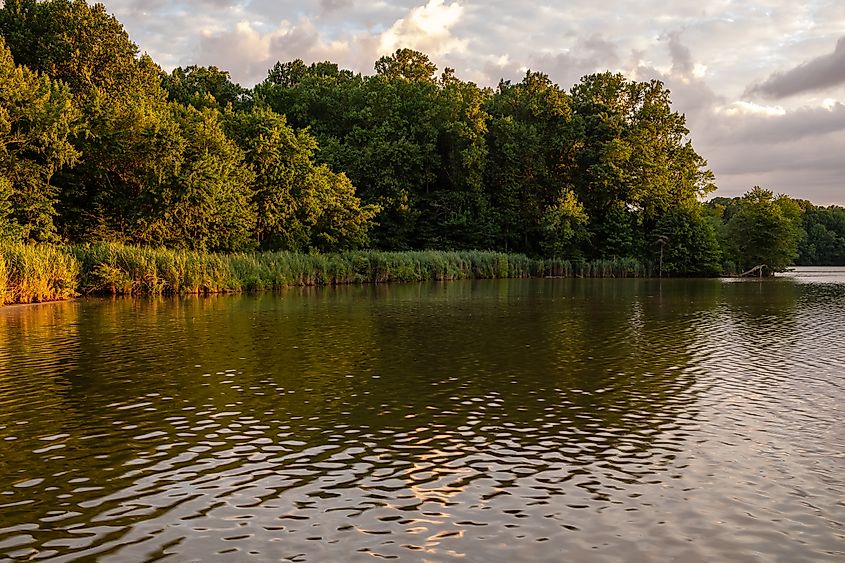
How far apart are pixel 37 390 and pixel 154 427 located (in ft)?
12.2

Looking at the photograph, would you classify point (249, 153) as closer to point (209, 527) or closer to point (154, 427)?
point (154, 427)

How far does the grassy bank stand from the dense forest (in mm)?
5545

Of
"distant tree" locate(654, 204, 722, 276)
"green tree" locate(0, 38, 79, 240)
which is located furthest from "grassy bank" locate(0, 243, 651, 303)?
"distant tree" locate(654, 204, 722, 276)

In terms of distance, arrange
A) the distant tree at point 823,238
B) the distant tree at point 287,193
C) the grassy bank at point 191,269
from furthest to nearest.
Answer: the distant tree at point 823,238, the distant tree at point 287,193, the grassy bank at point 191,269

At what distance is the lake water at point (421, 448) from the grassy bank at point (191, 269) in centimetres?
1283

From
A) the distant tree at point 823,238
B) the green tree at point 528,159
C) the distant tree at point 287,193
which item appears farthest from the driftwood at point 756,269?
the distant tree at point 823,238

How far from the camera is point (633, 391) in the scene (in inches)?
489

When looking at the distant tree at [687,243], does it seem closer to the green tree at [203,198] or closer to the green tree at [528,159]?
the green tree at [528,159]

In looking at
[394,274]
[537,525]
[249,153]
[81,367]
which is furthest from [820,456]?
[249,153]

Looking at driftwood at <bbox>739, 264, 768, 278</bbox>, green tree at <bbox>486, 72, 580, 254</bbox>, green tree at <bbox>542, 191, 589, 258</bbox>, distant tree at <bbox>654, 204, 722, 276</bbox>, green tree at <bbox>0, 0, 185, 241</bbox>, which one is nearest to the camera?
green tree at <bbox>0, 0, 185, 241</bbox>

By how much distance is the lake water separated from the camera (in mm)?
6223

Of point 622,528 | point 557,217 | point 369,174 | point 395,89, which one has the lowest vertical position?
point 622,528

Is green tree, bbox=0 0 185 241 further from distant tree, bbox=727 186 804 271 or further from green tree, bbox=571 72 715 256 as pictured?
distant tree, bbox=727 186 804 271

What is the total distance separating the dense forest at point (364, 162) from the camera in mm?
45656
